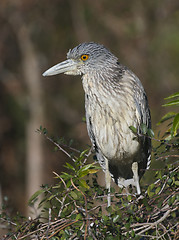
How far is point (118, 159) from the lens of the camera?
419 centimetres

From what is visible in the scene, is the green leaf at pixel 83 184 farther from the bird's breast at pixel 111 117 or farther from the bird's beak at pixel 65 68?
the bird's beak at pixel 65 68

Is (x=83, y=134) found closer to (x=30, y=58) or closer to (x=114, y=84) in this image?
(x=30, y=58)

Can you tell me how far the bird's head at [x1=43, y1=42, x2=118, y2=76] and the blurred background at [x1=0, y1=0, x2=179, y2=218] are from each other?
15.1 ft

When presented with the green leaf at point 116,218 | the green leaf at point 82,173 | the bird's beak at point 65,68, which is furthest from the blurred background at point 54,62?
the green leaf at point 116,218

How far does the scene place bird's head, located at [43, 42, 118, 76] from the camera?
3965mm

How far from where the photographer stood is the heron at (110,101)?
3.87 m

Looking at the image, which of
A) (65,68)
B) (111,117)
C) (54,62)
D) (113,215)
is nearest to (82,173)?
(113,215)

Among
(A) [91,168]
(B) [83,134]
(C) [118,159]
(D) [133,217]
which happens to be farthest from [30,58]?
(D) [133,217]

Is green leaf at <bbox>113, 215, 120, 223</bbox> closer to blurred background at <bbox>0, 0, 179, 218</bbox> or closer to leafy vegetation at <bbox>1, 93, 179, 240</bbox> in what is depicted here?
leafy vegetation at <bbox>1, 93, 179, 240</bbox>

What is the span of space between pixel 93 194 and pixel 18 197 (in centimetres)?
784

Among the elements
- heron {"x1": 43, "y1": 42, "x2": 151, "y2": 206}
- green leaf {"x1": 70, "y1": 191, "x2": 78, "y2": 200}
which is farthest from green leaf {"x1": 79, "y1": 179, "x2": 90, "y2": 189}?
heron {"x1": 43, "y1": 42, "x2": 151, "y2": 206}

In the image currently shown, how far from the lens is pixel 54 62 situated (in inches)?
394

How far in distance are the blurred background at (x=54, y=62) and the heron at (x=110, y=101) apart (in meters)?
4.51

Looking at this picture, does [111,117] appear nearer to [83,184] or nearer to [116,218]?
[83,184]
